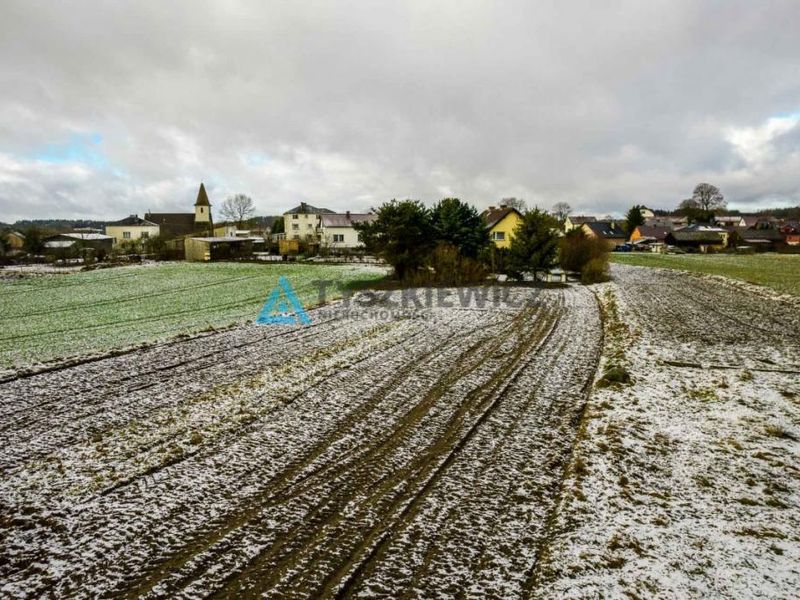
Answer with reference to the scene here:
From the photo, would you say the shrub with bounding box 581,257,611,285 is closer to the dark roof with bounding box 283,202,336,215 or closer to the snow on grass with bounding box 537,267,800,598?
the snow on grass with bounding box 537,267,800,598

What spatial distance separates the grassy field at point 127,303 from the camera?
50.7ft

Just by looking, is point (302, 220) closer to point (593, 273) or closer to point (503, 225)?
point (503, 225)

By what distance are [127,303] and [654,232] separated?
94.7 metres

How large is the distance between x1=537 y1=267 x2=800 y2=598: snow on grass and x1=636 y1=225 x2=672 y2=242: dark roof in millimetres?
84456

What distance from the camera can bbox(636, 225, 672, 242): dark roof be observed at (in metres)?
86.3

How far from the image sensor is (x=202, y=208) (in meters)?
93.1

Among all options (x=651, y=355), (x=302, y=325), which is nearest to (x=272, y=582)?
(x=651, y=355)

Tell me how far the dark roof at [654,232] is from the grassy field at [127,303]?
70.0 metres

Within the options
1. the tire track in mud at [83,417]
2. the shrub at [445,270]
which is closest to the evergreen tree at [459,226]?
the shrub at [445,270]

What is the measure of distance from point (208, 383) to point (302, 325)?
748 centimetres

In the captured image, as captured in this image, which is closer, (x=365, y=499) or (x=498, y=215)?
(x=365, y=499)

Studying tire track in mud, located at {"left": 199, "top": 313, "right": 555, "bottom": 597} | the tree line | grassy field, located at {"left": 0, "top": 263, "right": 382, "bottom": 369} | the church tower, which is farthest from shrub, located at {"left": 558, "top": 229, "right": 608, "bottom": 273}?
the church tower

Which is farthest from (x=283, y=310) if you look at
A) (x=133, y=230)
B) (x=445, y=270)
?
(x=133, y=230)

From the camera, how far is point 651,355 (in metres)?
12.7
